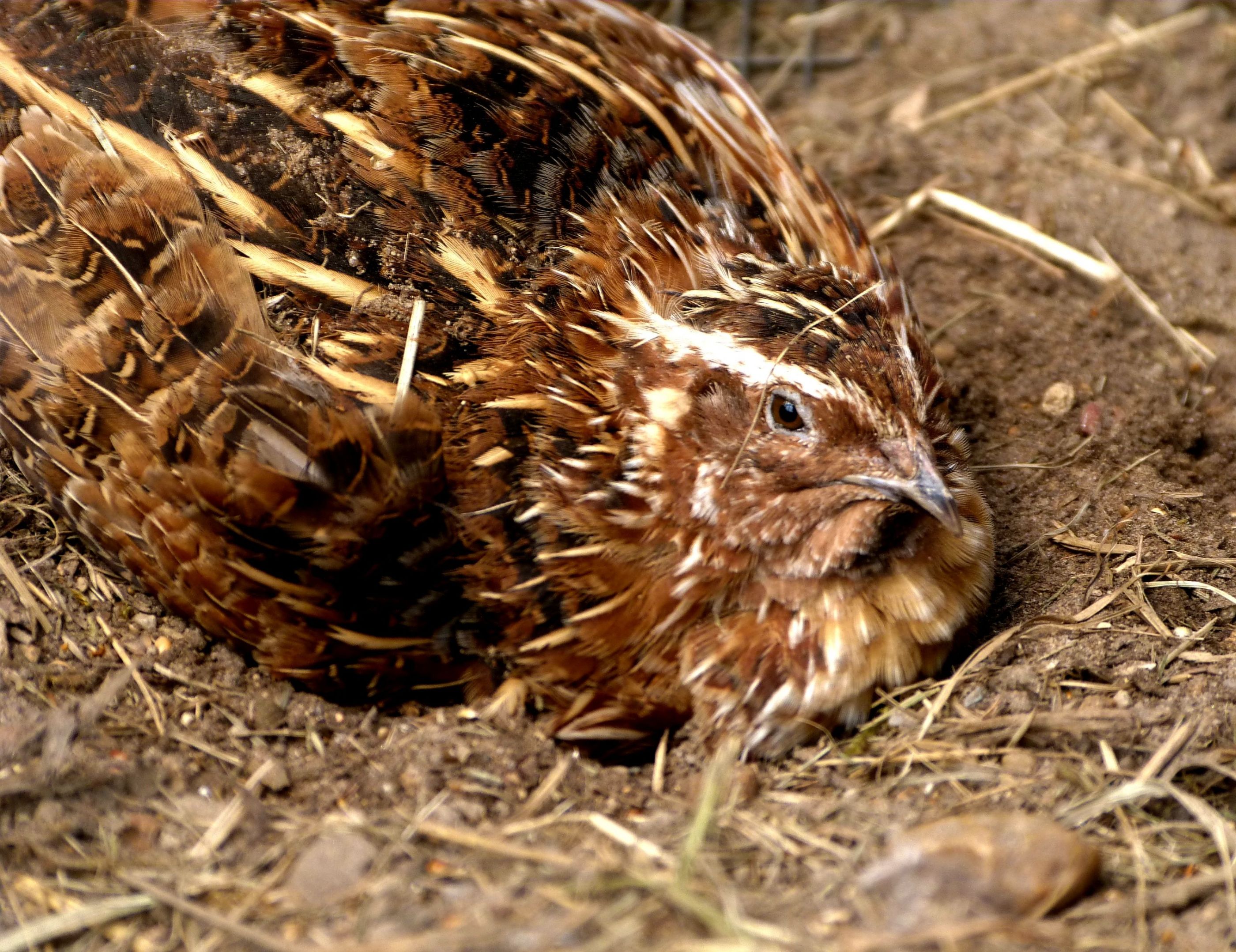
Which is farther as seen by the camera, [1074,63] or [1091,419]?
[1074,63]

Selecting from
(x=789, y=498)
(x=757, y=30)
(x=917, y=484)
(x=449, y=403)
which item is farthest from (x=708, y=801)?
(x=757, y=30)

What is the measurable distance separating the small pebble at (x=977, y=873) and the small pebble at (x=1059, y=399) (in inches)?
69.9

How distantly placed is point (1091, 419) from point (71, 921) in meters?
3.20

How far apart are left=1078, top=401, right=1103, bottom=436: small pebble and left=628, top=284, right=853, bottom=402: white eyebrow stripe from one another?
142 cm

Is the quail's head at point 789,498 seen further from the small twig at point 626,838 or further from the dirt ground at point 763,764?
the small twig at point 626,838

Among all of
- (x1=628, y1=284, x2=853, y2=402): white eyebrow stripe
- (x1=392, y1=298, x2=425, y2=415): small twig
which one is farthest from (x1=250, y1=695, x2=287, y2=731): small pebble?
(x1=628, y1=284, x2=853, y2=402): white eyebrow stripe

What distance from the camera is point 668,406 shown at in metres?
2.94

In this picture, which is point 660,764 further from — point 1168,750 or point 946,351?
point 946,351

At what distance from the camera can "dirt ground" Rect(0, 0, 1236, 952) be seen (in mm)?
2396

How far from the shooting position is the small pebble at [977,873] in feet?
7.65

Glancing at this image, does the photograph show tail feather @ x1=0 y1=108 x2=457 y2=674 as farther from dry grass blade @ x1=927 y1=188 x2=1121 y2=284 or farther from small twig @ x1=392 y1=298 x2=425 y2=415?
dry grass blade @ x1=927 y1=188 x2=1121 y2=284

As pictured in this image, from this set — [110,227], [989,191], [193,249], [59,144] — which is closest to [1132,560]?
[989,191]

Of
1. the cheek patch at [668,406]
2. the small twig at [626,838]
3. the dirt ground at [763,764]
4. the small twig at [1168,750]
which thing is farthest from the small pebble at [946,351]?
the small twig at [626,838]

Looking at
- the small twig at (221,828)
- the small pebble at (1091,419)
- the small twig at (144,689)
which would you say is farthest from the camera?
the small pebble at (1091,419)
